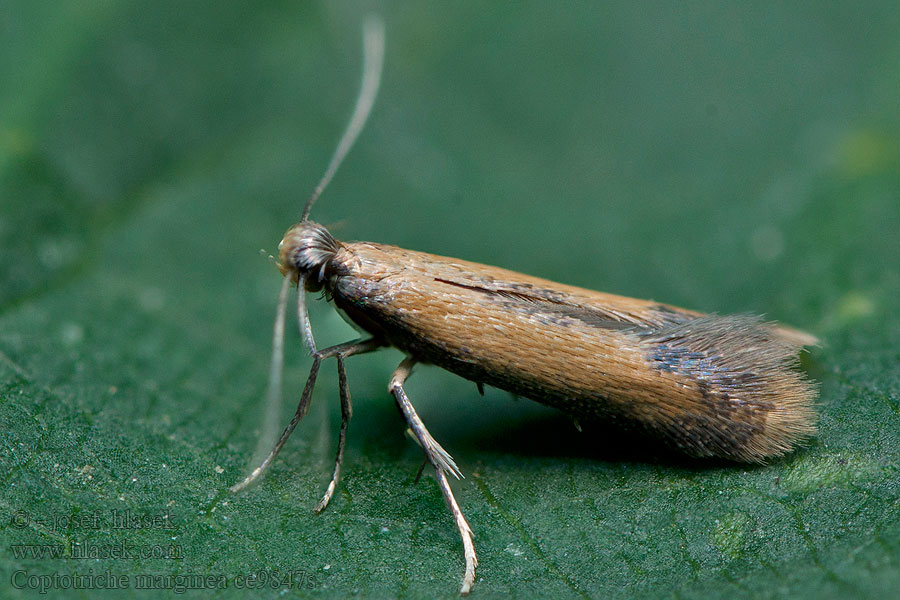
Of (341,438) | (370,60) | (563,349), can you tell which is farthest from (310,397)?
(370,60)

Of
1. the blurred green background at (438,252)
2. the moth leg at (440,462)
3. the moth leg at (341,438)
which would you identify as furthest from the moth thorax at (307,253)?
the blurred green background at (438,252)

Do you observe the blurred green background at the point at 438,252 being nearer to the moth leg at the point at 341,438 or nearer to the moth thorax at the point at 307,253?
the moth leg at the point at 341,438

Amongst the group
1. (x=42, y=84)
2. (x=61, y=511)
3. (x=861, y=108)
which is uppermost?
(x=861, y=108)

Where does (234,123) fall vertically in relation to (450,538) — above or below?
above

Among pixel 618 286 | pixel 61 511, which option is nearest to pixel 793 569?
pixel 618 286

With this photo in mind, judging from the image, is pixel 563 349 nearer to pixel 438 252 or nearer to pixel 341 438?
pixel 341 438

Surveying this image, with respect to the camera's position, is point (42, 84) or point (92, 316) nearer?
point (92, 316)

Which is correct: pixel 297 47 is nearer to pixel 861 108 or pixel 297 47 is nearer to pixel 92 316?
pixel 92 316
